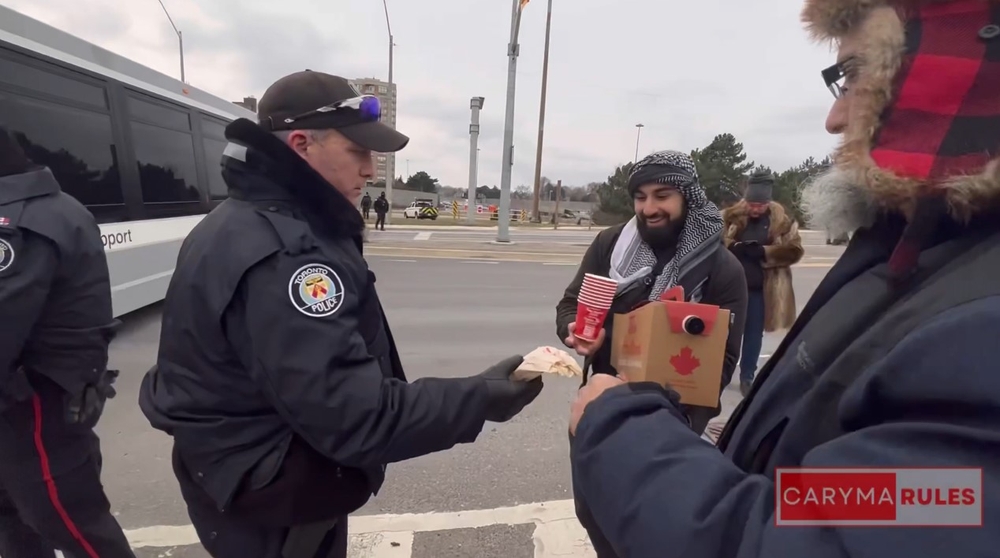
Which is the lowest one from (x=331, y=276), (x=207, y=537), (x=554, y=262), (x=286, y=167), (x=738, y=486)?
(x=554, y=262)

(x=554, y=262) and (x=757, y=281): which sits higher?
(x=757, y=281)

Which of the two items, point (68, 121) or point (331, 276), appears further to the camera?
point (68, 121)

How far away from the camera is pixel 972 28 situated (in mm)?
808

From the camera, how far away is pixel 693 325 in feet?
5.36

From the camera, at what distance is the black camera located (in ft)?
5.34

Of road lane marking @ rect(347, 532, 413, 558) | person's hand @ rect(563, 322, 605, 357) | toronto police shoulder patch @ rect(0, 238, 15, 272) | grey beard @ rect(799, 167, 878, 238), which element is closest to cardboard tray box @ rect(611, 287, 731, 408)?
person's hand @ rect(563, 322, 605, 357)

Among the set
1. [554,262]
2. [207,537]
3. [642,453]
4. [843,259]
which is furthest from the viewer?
[554,262]

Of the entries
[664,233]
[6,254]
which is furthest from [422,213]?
[6,254]

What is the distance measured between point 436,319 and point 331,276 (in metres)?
6.02

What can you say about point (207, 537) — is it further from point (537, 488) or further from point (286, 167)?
point (537, 488)

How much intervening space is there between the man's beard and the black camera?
1.13m

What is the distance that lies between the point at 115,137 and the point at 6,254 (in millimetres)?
5371

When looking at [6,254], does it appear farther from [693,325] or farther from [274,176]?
[693,325]

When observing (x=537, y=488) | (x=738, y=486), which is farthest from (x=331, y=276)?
(x=537, y=488)
